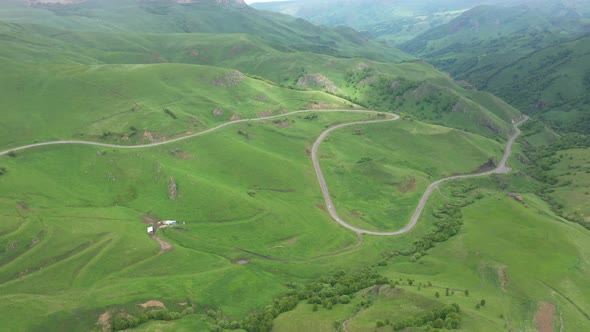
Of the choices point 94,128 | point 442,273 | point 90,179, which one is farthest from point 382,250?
point 94,128

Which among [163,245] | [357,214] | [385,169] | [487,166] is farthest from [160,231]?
[487,166]

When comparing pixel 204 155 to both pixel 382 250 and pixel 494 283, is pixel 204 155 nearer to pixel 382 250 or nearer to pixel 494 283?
pixel 382 250

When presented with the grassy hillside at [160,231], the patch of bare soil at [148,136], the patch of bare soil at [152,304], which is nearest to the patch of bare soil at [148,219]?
the grassy hillside at [160,231]

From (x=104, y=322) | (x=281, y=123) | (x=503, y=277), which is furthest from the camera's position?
(x=281, y=123)

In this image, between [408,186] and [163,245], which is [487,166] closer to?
[408,186]

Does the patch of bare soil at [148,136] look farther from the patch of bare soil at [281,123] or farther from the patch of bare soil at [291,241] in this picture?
the patch of bare soil at [291,241]

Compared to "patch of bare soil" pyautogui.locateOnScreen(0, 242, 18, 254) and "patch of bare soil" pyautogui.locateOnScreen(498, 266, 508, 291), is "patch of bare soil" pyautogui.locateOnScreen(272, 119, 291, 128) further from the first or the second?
"patch of bare soil" pyautogui.locateOnScreen(0, 242, 18, 254)
